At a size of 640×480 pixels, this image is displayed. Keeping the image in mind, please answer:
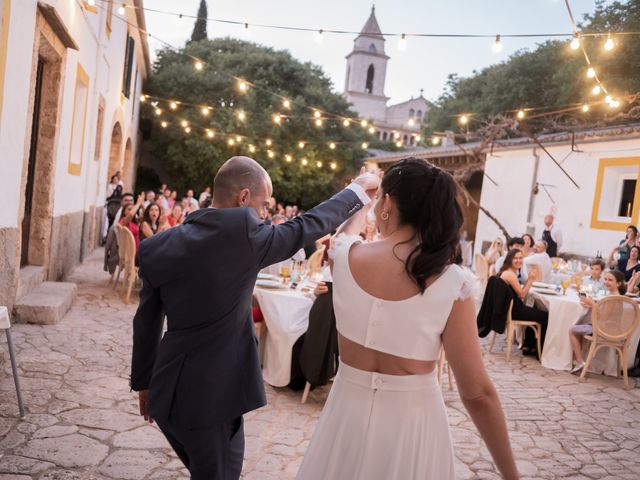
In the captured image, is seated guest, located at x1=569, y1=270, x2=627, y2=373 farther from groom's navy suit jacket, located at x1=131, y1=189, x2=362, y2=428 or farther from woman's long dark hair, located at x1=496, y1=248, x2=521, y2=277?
groom's navy suit jacket, located at x1=131, y1=189, x2=362, y2=428

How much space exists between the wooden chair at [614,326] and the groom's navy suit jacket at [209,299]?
4999mm

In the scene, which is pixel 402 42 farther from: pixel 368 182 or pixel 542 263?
pixel 368 182

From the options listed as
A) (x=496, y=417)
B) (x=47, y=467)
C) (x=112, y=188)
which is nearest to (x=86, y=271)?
(x=112, y=188)

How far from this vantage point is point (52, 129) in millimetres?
7047

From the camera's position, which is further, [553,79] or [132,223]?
[553,79]

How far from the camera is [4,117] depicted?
195 inches

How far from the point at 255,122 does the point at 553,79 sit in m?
12.2

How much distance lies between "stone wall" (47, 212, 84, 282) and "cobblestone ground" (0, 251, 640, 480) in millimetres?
1686

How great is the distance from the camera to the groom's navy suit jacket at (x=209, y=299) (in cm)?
177

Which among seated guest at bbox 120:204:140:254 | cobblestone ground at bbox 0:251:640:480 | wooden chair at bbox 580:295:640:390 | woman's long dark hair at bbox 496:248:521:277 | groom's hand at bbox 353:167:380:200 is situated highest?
groom's hand at bbox 353:167:380:200

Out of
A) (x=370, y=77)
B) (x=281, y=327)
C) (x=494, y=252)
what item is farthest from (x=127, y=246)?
(x=370, y=77)

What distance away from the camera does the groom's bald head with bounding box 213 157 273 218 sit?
1925mm

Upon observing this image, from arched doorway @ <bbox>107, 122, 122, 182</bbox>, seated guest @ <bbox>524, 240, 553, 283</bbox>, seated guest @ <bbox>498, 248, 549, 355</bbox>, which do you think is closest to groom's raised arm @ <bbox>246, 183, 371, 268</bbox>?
seated guest @ <bbox>498, 248, 549, 355</bbox>

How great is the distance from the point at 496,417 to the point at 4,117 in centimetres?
500
